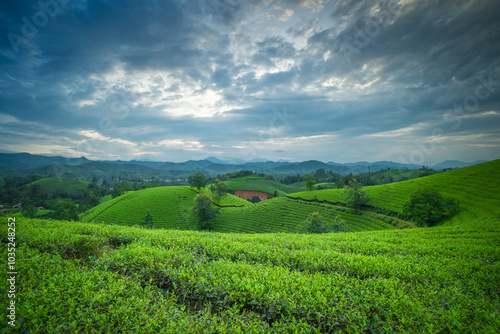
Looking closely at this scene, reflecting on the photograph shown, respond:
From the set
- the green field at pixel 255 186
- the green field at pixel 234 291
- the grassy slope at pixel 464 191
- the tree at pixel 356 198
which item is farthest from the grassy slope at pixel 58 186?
the grassy slope at pixel 464 191

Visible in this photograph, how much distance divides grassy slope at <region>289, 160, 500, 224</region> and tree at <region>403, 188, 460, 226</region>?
126cm

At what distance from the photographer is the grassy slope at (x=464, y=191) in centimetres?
2962

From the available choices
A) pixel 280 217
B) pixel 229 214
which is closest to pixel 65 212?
pixel 229 214

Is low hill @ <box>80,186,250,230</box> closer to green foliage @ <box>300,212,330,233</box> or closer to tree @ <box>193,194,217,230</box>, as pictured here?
tree @ <box>193,194,217,230</box>

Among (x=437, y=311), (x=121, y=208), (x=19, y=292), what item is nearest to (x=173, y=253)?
(x=19, y=292)

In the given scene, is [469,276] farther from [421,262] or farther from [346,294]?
[346,294]

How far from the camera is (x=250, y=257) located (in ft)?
22.8

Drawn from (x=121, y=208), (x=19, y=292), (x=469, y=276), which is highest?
(x=19, y=292)

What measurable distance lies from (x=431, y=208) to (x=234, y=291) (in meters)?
41.1

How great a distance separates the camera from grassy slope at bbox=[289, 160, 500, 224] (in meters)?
29.6

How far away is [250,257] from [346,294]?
10.6ft

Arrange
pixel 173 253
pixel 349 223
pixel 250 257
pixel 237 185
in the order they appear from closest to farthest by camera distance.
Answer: pixel 173 253
pixel 250 257
pixel 349 223
pixel 237 185

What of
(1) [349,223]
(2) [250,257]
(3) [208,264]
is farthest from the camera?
(1) [349,223]

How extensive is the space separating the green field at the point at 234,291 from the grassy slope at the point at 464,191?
30.4m
